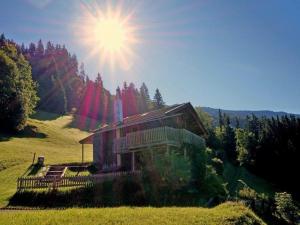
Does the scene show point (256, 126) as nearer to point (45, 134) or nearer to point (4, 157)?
point (45, 134)

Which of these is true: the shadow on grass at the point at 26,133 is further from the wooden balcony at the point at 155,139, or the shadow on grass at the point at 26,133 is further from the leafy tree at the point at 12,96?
the wooden balcony at the point at 155,139

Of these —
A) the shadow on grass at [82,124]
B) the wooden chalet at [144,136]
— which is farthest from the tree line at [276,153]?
the shadow on grass at [82,124]

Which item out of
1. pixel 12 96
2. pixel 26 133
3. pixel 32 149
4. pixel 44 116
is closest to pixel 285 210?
pixel 32 149

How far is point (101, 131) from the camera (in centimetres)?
3716

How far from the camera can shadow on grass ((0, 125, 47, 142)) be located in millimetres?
55484

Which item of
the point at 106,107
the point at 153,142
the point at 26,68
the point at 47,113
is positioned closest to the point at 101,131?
the point at 153,142

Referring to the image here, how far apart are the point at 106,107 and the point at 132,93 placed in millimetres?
10470

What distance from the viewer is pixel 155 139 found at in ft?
94.9

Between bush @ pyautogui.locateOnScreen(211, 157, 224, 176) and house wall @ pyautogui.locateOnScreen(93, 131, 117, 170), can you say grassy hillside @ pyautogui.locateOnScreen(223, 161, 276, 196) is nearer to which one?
bush @ pyautogui.locateOnScreen(211, 157, 224, 176)

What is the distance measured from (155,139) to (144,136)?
1.38 metres

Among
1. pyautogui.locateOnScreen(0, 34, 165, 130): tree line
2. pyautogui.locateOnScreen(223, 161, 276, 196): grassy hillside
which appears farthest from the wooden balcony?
pyautogui.locateOnScreen(0, 34, 165, 130): tree line

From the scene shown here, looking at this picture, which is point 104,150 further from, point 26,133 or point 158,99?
point 158,99

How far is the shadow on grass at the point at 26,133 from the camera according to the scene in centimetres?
5548

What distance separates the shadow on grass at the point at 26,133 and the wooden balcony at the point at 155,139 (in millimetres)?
28613
